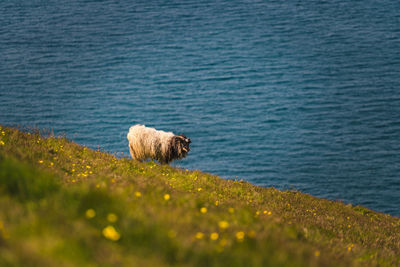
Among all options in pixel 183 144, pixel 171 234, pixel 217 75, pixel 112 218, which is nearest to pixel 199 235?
pixel 171 234

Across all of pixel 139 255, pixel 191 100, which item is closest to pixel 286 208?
pixel 139 255

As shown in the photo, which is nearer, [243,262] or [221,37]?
[243,262]

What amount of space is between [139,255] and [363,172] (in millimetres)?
33773

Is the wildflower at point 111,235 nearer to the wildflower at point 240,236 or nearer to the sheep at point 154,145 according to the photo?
the wildflower at point 240,236

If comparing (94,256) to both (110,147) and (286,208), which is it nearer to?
(286,208)

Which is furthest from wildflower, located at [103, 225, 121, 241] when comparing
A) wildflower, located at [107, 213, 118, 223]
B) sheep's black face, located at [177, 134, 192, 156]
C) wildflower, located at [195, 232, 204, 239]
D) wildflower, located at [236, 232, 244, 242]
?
sheep's black face, located at [177, 134, 192, 156]

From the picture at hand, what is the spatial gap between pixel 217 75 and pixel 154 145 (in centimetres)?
2439

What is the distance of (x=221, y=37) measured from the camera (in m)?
39.0

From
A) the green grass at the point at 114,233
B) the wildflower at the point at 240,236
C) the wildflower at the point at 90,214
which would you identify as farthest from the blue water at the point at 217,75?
the wildflower at the point at 90,214

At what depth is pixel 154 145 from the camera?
652 inches

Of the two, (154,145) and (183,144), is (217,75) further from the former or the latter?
(154,145)

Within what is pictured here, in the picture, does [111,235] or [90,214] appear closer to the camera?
[111,235]

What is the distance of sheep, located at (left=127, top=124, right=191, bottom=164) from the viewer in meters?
16.6

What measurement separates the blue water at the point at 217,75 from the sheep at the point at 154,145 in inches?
704
